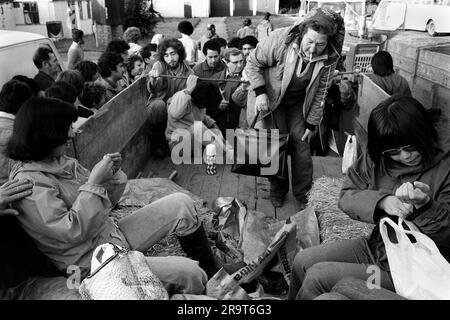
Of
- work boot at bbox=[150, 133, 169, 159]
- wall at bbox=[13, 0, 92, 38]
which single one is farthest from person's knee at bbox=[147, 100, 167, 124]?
wall at bbox=[13, 0, 92, 38]

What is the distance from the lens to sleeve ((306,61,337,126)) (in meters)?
4.34

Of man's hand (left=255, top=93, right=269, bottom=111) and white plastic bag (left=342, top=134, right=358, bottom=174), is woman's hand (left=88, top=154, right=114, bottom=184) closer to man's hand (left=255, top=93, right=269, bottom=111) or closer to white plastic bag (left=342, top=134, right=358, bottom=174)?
man's hand (left=255, top=93, right=269, bottom=111)

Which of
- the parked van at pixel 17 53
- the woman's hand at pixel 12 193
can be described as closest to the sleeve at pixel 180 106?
the parked van at pixel 17 53

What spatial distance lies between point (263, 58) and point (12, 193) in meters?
2.82

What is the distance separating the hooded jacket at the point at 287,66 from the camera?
4.25 meters

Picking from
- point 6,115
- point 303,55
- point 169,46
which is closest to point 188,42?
point 169,46

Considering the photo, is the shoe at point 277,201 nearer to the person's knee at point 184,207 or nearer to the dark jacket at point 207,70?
the person's knee at point 184,207

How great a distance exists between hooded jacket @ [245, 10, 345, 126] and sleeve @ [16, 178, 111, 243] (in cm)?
242

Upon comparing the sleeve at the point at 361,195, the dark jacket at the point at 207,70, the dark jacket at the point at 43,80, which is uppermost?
the dark jacket at the point at 43,80

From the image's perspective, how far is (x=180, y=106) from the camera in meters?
5.49

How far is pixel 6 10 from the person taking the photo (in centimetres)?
1977

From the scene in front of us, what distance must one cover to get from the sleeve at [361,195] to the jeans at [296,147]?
5.94 ft

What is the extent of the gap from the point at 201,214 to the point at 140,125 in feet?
7.01

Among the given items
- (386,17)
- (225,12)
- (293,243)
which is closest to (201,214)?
(293,243)
